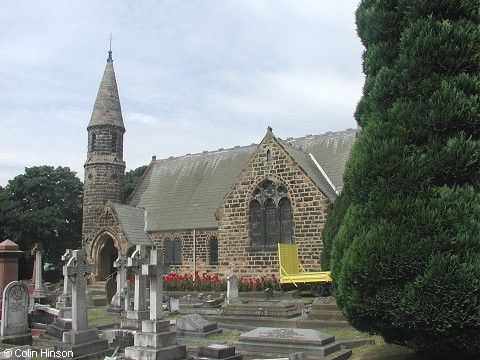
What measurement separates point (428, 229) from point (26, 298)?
33.2 ft

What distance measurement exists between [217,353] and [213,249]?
19.0 meters

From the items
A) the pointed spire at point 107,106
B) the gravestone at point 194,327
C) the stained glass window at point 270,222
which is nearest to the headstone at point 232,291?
the gravestone at point 194,327

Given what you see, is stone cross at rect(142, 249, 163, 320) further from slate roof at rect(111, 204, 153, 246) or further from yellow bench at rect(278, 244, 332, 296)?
slate roof at rect(111, 204, 153, 246)

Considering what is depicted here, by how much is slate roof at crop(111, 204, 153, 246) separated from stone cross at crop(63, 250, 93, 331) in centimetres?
1755

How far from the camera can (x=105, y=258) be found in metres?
31.2

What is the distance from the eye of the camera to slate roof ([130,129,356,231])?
27188 mm

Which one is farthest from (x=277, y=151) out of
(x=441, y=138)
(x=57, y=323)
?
(x=441, y=138)

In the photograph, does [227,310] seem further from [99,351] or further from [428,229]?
[428,229]

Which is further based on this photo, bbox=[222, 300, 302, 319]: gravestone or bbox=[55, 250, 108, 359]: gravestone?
bbox=[222, 300, 302, 319]: gravestone

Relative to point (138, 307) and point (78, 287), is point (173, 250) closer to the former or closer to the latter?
point (138, 307)

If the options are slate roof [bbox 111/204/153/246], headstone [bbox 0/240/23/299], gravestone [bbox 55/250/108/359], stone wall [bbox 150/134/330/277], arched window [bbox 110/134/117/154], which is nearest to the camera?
gravestone [bbox 55/250/108/359]

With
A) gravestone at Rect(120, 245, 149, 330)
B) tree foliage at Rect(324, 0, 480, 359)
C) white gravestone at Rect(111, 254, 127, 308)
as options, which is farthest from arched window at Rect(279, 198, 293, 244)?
tree foliage at Rect(324, 0, 480, 359)

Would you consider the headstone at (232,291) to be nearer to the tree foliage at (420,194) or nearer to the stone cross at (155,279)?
the stone cross at (155,279)

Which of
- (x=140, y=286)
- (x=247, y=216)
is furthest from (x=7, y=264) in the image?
(x=247, y=216)
